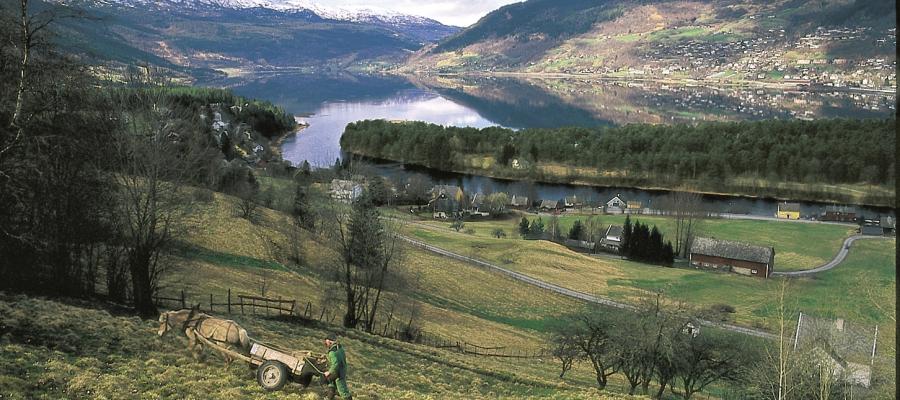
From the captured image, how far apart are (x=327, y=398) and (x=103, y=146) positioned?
550 inches

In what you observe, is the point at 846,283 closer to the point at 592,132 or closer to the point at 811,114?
the point at 592,132

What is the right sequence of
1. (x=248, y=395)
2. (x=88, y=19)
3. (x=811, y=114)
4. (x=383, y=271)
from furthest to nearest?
(x=811, y=114), (x=383, y=271), (x=88, y=19), (x=248, y=395)

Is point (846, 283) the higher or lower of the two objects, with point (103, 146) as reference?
lower

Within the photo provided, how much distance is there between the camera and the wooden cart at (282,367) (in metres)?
13.4

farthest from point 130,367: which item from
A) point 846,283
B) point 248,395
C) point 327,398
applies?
point 846,283

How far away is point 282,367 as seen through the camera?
44.1 ft

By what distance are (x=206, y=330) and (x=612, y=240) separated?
66.9m

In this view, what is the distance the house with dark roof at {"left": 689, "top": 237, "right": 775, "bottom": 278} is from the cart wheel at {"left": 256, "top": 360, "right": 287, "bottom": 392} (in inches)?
2395

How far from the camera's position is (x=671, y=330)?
80.2 feet

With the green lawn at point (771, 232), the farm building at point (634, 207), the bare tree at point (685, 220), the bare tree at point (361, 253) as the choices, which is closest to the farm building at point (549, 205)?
the green lawn at point (771, 232)

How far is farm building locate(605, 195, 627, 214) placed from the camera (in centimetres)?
9364

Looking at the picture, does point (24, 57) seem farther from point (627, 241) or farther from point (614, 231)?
point (614, 231)

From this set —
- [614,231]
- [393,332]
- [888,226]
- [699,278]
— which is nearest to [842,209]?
[888,226]

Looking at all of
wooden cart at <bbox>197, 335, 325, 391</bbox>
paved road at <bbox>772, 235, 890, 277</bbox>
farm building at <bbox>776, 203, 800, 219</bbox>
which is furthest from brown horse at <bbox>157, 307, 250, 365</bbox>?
farm building at <bbox>776, 203, 800, 219</bbox>
